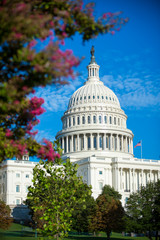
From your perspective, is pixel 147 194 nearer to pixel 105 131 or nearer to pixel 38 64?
pixel 38 64

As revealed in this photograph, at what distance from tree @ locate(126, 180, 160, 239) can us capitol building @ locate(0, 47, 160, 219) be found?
1995 inches

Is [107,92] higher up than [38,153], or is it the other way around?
[107,92]

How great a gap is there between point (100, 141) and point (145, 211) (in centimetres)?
8396

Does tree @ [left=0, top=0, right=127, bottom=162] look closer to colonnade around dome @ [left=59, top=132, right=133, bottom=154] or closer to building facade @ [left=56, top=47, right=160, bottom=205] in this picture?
building facade @ [left=56, top=47, right=160, bottom=205]

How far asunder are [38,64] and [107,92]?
518ft

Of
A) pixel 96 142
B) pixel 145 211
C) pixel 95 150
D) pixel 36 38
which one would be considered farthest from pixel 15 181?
pixel 36 38

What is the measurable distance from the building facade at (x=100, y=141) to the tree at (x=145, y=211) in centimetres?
5254

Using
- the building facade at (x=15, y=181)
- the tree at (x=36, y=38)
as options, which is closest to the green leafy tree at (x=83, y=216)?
the building facade at (x=15, y=181)

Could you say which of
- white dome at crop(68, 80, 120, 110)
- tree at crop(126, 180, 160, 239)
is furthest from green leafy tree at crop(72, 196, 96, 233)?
white dome at crop(68, 80, 120, 110)

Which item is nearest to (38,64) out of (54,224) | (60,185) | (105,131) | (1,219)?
(54,224)

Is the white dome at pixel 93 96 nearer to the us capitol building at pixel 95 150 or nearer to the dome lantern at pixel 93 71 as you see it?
the us capitol building at pixel 95 150

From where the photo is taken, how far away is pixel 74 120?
164750 mm

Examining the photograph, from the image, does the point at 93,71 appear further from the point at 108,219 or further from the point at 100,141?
the point at 108,219

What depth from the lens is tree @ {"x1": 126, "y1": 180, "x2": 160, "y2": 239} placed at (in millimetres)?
72562
